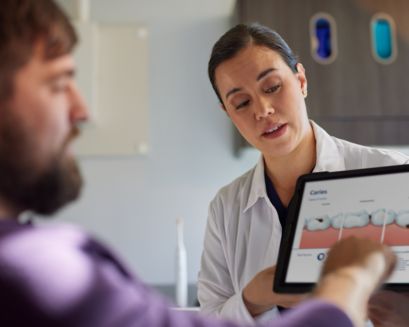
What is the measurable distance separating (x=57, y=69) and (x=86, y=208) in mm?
1600

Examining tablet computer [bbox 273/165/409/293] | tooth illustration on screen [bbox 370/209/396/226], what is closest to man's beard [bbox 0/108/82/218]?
tablet computer [bbox 273/165/409/293]

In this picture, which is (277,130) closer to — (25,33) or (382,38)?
(25,33)

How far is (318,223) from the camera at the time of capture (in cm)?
69

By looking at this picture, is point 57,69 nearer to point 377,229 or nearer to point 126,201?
point 377,229

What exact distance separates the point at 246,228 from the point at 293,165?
0.55 feet

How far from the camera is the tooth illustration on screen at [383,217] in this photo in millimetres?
676

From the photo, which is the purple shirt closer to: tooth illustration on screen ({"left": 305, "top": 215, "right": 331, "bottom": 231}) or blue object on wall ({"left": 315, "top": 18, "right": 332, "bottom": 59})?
tooth illustration on screen ({"left": 305, "top": 215, "right": 331, "bottom": 231})

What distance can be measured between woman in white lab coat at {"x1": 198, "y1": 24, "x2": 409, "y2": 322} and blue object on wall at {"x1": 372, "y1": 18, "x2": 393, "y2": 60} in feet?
3.14

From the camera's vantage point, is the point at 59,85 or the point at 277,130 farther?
the point at 277,130

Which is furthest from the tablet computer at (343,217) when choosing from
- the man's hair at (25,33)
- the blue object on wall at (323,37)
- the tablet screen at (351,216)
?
the blue object on wall at (323,37)

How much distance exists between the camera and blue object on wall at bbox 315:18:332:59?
1.77 m

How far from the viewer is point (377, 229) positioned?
674 mm

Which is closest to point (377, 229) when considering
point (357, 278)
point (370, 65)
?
point (357, 278)

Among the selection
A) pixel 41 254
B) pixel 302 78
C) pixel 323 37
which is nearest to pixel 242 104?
pixel 302 78
